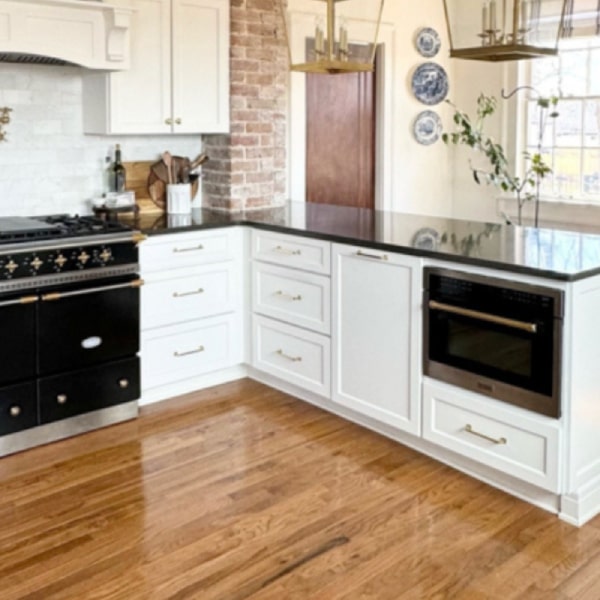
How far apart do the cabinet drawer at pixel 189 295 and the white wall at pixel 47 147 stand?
740mm

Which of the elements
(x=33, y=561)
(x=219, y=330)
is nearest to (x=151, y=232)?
(x=219, y=330)

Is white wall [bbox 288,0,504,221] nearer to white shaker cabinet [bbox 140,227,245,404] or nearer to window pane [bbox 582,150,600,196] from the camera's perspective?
window pane [bbox 582,150,600,196]

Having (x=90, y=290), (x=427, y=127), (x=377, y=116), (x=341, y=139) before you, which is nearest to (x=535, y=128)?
(x=427, y=127)

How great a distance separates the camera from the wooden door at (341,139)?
5430 mm

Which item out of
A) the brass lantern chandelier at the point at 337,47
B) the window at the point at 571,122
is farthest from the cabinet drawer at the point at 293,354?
the window at the point at 571,122

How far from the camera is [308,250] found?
378 cm

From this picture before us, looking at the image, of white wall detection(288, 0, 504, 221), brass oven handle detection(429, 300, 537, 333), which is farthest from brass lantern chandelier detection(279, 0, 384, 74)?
white wall detection(288, 0, 504, 221)

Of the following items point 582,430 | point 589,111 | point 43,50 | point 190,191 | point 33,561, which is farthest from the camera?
point 589,111

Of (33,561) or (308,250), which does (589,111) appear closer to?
(308,250)

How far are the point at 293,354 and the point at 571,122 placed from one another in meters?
3.21

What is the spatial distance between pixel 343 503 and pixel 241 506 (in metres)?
0.39

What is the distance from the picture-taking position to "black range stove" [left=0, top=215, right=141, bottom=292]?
10.7 feet

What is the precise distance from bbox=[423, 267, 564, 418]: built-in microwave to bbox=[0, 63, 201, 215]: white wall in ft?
6.88

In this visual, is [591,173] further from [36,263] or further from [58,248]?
[36,263]
